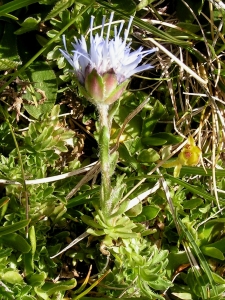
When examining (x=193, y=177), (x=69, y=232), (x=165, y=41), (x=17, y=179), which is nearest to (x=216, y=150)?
(x=193, y=177)

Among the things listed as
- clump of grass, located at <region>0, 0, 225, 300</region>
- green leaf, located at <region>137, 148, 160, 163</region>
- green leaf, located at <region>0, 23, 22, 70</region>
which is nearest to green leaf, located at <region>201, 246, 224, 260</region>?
clump of grass, located at <region>0, 0, 225, 300</region>

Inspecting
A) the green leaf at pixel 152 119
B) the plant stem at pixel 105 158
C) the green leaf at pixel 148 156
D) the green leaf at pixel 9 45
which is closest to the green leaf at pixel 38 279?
the plant stem at pixel 105 158

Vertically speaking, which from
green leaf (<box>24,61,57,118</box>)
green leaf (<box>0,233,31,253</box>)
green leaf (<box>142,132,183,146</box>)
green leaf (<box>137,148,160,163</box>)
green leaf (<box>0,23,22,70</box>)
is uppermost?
green leaf (<box>0,23,22,70</box>)

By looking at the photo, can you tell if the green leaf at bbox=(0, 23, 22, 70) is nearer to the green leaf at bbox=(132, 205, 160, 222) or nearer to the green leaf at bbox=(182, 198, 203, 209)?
the green leaf at bbox=(132, 205, 160, 222)

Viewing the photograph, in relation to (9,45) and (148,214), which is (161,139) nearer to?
(148,214)

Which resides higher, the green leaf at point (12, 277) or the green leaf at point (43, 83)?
the green leaf at point (43, 83)

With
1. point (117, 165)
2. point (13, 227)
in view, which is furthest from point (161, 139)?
point (13, 227)

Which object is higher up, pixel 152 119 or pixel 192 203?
pixel 152 119

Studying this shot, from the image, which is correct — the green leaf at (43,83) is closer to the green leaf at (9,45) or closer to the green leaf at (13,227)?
the green leaf at (9,45)

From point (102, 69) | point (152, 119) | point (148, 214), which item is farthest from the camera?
point (152, 119)
